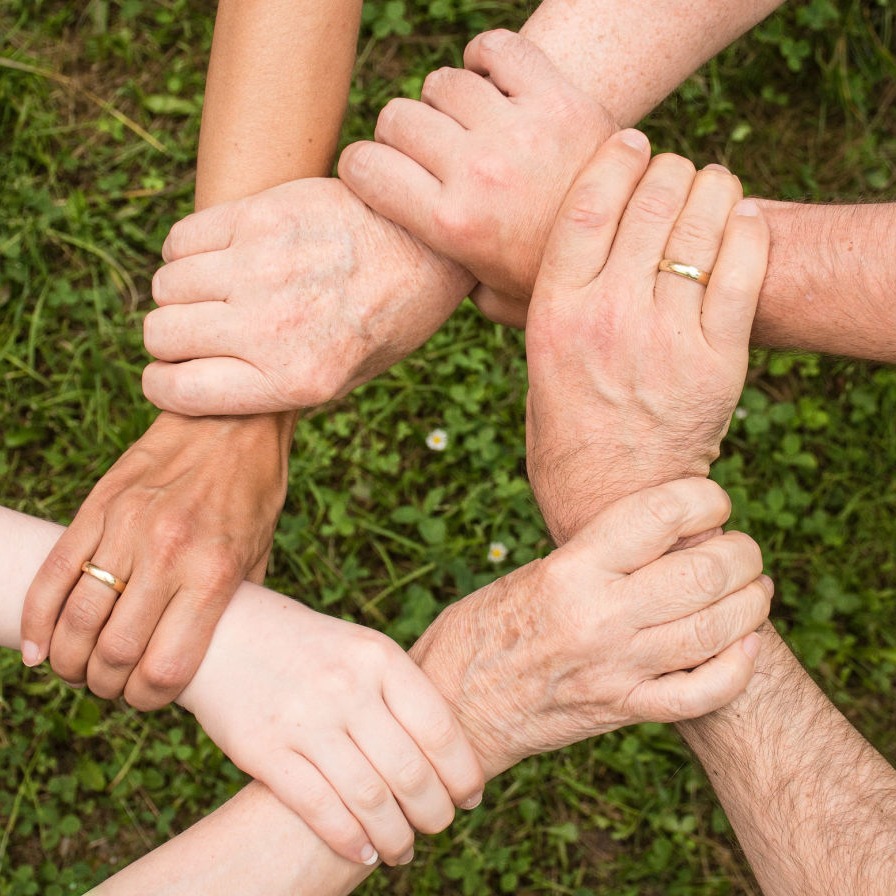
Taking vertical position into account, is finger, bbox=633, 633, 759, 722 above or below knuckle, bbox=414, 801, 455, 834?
above

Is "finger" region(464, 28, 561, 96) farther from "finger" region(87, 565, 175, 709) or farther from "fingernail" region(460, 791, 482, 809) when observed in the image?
"fingernail" region(460, 791, 482, 809)

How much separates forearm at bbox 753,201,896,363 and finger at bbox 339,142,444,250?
2.37ft

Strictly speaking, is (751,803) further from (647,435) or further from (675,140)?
(675,140)

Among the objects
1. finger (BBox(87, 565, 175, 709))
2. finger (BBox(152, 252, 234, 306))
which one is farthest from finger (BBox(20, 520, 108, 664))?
finger (BBox(152, 252, 234, 306))

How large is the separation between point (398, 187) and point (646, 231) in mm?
584

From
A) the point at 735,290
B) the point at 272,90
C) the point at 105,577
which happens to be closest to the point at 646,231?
the point at 735,290

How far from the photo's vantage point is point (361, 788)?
190 cm

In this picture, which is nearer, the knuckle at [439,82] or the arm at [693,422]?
the arm at [693,422]

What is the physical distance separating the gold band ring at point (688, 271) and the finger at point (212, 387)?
93 centimetres

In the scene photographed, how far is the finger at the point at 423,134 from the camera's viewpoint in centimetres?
215

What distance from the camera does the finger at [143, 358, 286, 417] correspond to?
221 centimetres

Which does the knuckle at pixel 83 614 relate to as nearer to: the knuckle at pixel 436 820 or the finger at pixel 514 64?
the knuckle at pixel 436 820

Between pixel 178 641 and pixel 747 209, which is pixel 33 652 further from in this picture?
pixel 747 209

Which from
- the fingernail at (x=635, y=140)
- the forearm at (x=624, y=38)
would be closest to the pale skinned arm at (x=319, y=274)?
the forearm at (x=624, y=38)
